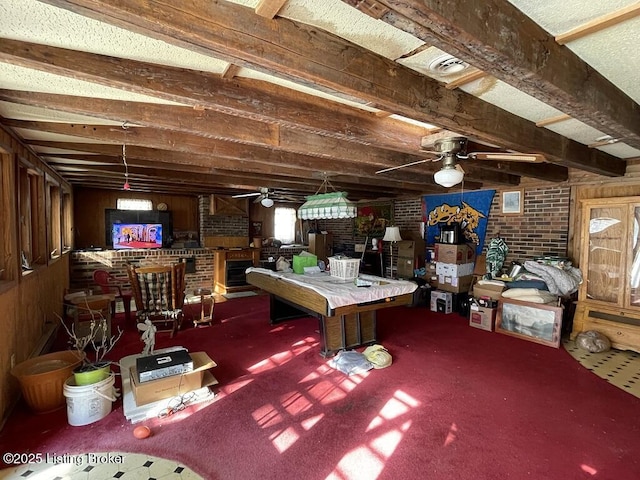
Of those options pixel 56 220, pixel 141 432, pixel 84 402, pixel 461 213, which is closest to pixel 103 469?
pixel 141 432

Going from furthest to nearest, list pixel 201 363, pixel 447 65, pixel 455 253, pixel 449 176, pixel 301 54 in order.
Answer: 1. pixel 455 253
2. pixel 201 363
3. pixel 449 176
4. pixel 447 65
5. pixel 301 54

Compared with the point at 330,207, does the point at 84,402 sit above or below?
below

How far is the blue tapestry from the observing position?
5.66 meters

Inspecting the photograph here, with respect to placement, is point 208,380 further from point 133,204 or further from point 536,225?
point 133,204

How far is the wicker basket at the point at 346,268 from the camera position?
412 cm

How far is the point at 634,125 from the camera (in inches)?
89.4

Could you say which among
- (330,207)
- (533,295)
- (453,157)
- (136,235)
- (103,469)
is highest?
(453,157)

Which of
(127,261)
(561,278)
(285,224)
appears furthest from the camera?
(285,224)

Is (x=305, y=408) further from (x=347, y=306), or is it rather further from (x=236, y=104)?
(x=236, y=104)

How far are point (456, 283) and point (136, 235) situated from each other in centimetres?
653

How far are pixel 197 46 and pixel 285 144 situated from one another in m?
1.61

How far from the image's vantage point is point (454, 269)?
5492 millimetres

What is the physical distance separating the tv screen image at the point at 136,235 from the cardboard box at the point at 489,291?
6.45 m

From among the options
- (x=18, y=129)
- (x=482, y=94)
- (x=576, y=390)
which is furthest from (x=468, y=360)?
(x=18, y=129)
